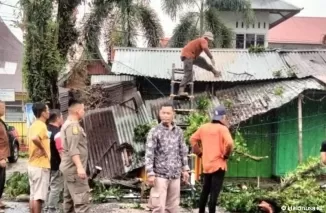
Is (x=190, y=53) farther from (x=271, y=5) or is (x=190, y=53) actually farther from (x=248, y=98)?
(x=271, y=5)

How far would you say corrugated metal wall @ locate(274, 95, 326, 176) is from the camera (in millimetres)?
13094

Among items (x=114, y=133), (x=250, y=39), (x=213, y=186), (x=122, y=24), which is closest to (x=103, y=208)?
(x=213, y=186)

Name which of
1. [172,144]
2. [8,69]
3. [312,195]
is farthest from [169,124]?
[8,69]

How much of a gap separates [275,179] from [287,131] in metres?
1.23

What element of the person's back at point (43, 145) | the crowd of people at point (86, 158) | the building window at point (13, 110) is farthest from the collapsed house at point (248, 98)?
the building window at point (13, 110)

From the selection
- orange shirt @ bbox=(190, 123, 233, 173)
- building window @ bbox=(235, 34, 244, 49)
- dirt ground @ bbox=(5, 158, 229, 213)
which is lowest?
dirt ground @ bbox=(5, 158, 229, 213)

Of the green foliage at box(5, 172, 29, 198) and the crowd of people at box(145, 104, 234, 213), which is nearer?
the crowd of people at box(145, 104, 234, 213)

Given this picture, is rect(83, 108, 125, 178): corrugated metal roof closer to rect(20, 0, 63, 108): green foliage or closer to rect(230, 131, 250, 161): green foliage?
rect(20, 0, 63, 108): green foliage

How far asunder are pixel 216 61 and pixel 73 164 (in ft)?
27.2

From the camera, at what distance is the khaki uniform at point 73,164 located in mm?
5898

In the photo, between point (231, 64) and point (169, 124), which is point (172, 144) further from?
point (231, 64)

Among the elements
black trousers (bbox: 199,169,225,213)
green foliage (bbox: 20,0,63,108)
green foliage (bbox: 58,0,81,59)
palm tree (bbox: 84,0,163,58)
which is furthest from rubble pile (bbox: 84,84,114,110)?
black trousers (bbox: 199,169,225,213)

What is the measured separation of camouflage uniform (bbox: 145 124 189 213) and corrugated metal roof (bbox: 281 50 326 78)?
288 inches

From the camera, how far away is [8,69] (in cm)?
3488
